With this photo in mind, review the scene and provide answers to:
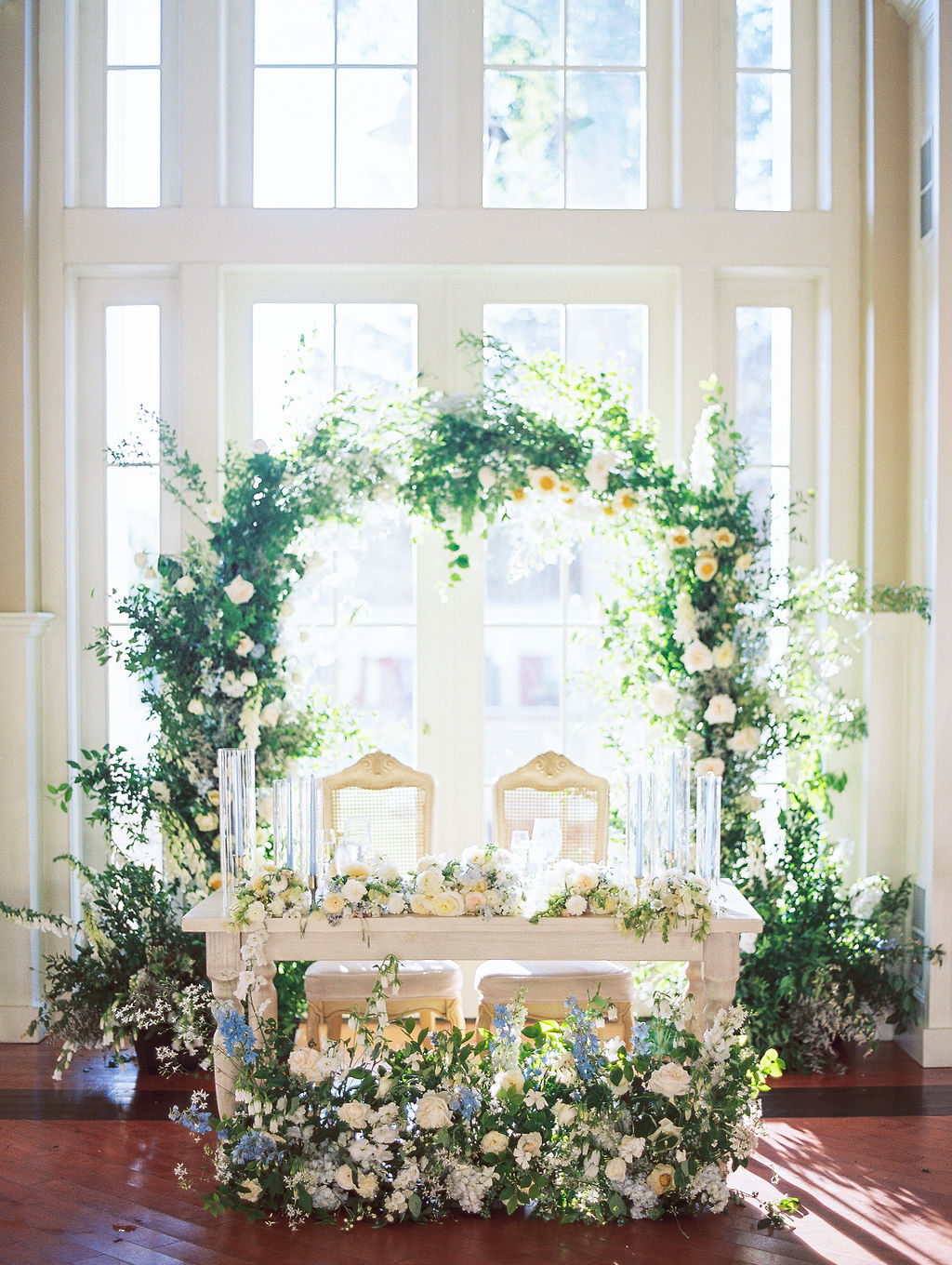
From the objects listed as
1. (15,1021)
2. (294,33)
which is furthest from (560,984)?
(294,33)

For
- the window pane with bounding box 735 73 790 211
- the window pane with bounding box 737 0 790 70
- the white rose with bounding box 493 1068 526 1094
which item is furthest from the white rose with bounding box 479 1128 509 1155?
the window pane with bounding box 737 0 790 70

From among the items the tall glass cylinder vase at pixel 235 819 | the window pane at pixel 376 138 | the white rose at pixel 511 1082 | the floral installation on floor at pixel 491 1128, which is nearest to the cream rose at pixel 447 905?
the floral installation on floor at pixel 491 1128

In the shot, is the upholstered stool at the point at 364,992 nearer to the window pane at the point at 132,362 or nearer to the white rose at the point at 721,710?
the white rose at the point at 721,710

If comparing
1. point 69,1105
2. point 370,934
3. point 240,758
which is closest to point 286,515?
point 240,758

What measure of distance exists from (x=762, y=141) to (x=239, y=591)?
2.67 metres

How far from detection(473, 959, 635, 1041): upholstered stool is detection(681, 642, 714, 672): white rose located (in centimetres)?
103

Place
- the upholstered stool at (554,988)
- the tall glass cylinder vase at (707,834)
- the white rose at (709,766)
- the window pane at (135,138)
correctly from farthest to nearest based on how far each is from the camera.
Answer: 1. the window pane at (135,138)
2. the white rose at (709,766)
3. the upholstered stool at (554,988)
4. the tall glass cylinder vase at (707,834)

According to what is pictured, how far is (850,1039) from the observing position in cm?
431

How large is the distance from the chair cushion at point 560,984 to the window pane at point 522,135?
112 inches

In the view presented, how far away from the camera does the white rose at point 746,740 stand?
13.8ft

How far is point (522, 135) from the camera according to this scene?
188 inches

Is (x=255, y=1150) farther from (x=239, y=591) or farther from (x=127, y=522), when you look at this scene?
(x=127, y=522)

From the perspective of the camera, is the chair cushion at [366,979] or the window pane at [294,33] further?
the window pane at [294,33]

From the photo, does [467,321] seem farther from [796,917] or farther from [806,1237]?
[806,1237]
